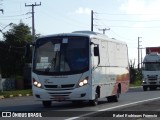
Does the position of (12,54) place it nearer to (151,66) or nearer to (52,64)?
(151,66)

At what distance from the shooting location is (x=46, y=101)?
2172 centimetres

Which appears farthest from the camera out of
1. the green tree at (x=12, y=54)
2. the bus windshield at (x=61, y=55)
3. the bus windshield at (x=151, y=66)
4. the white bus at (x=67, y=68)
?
the green tree at (x=12, y=54)

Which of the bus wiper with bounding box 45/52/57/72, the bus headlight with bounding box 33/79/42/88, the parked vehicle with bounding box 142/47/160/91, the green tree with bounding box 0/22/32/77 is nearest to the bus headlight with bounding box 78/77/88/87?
the bus wiper with bounding box 45/52/57/72

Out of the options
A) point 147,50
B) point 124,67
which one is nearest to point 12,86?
point 147,50

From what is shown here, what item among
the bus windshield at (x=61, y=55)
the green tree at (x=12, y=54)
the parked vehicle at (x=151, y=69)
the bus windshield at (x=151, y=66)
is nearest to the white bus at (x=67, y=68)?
the bus windshield at (x=61, y=55)

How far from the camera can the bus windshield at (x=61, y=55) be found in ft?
67.9

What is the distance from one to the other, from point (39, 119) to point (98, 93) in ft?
21.0

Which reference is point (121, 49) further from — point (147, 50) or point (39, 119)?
point (147, 50)

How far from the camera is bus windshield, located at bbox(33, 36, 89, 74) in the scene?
20703 mm

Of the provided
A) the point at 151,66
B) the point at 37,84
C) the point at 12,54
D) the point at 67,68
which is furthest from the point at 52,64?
the point at 12,54

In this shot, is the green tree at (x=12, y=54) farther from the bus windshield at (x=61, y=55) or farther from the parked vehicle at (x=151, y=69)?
the bus windshield at (x=61, y=55)

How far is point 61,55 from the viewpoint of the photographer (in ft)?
68.3

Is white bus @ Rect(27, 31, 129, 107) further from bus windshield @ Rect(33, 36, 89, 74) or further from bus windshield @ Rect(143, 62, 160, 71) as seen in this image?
bus windshield @ Rect(143, 62, 160, 71)

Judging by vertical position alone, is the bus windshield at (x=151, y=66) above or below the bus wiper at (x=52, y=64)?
below
